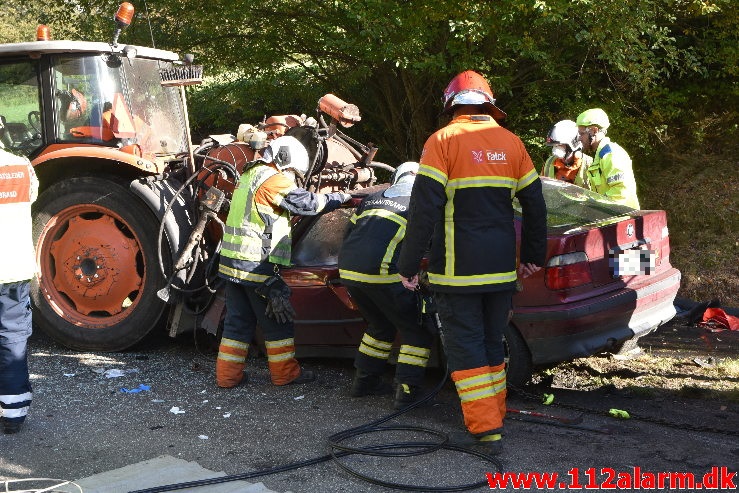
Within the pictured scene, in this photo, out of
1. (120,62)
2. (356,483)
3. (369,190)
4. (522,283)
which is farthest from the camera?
(120,62)

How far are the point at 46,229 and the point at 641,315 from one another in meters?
4.29

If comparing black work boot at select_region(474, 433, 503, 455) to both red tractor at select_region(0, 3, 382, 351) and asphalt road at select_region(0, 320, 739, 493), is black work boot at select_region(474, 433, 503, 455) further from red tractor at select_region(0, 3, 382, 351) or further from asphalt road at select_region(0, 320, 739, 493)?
red tractor at select_region(0, 3, 382, 351)

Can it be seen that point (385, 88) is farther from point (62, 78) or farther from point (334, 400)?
point (334, 400)

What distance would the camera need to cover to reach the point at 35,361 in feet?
21.4

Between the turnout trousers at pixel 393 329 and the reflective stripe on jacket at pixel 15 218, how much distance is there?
187 centimetres

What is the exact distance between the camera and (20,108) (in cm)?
675

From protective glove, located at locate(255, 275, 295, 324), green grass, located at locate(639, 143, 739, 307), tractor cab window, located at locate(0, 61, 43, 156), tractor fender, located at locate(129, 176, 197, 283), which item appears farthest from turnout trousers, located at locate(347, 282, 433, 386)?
green grass, located at locate(639, 143, 739, 307)

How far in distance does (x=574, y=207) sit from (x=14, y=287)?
3387mm

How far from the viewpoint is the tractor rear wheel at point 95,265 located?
6.58 m

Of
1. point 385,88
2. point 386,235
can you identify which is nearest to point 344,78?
point 385,88

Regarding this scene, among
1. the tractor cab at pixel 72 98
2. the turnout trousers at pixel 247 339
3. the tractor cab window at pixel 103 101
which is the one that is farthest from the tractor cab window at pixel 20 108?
the turnout trousers at pixel 247 339

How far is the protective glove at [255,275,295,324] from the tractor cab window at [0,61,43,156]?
2.25 metres

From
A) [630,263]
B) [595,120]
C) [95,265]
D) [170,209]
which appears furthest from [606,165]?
[95,265]

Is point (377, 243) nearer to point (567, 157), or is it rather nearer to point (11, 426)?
point (11, 426)
